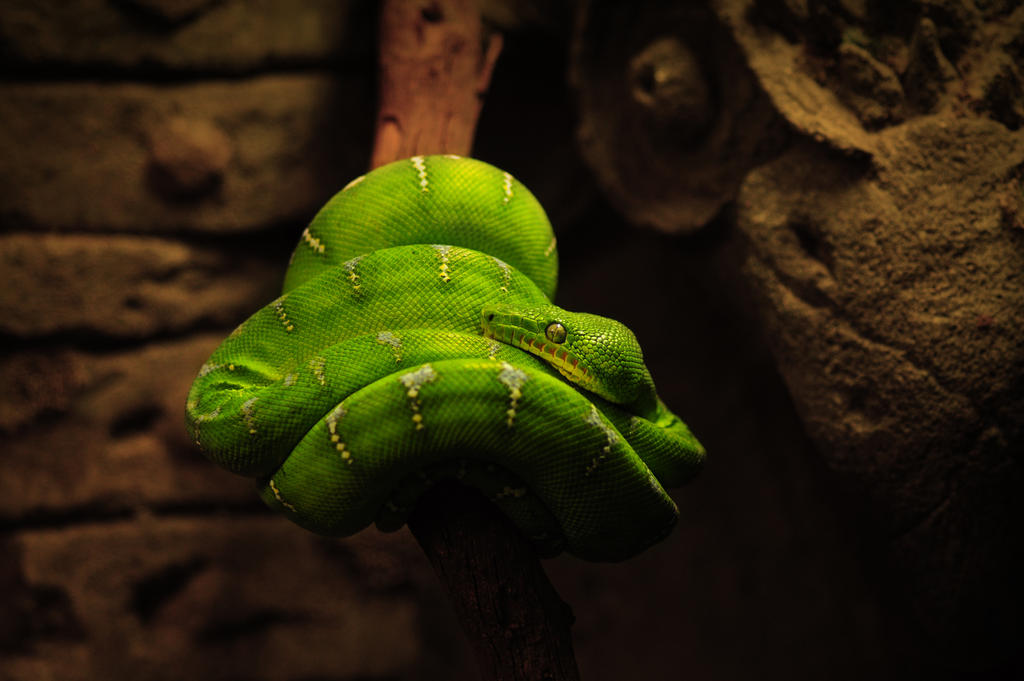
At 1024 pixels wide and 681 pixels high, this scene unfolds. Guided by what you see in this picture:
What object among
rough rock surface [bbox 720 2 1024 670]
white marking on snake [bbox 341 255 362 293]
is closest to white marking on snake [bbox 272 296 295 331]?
white marking on snake [bbox 341 255 362 293]

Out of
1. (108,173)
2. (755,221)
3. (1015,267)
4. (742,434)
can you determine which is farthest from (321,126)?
(1015,267)

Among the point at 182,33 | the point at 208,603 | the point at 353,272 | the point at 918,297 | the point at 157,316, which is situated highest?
the point at 918,297

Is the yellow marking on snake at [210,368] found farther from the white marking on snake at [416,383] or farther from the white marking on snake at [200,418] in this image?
the white marking on snake at [416,383]

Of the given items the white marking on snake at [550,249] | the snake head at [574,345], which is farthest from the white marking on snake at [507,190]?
the snake head at [574,345]

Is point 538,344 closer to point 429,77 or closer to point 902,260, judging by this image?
point 902,260

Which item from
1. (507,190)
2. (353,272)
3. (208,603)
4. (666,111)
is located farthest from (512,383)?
(208,603)

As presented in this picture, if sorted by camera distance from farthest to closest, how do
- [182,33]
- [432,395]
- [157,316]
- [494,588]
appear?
[157,316] < [182,33] < [494,588] < [432,395]
